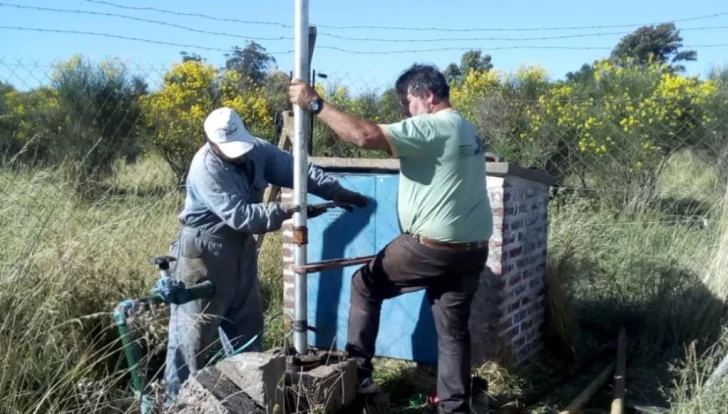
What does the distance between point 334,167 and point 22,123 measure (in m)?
7.09

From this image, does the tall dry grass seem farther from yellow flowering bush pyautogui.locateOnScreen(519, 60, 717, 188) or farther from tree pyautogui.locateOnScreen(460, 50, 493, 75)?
tree pyautogui.locateOnScreen(460, 50, 493, 75)

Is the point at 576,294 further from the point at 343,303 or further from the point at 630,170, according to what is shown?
the point at 630,170

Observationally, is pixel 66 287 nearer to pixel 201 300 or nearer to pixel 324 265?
pixel 201 300

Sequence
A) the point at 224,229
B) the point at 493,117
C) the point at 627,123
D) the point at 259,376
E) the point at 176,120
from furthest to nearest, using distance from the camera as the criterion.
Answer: the point at 176,120, the point at 493,117, the point at 627,123, the point at 224,229, the point at 259,376

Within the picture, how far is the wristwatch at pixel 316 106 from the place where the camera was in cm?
383

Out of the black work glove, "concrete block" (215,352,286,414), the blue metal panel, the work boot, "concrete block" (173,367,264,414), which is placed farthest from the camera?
the blue metal panel

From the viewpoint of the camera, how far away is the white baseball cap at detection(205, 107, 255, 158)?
4219 mm

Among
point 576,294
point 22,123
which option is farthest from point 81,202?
point 22,123

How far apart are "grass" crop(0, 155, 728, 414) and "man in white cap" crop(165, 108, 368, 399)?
28 centimetres

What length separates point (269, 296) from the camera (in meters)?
6.46

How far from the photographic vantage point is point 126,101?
12.5 meters

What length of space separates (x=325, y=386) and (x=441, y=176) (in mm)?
1173

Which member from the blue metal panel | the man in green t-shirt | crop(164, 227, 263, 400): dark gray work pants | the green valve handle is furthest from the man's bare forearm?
the green valve handle

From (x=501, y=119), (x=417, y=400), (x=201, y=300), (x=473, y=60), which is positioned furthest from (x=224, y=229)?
(x=473, y=60)
